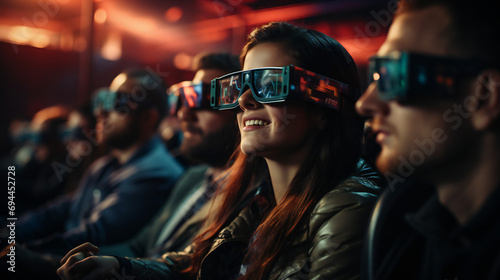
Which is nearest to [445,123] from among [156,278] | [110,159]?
[156,278]

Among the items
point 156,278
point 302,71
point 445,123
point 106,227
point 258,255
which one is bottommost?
point 106,227

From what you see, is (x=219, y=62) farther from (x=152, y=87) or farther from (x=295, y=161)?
(x=152, y=87)

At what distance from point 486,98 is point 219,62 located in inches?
49.6

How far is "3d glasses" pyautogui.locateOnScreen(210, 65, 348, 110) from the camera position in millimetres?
993

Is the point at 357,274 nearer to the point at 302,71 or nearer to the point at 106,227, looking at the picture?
the point at 302,71

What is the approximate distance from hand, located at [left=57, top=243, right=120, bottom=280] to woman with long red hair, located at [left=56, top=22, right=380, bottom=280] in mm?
→ 70

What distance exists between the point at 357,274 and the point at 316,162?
32cm

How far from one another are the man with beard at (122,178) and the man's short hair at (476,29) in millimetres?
1897

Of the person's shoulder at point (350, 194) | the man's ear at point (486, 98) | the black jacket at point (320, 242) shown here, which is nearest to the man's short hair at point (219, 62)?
the black jacket at point (320, 242)

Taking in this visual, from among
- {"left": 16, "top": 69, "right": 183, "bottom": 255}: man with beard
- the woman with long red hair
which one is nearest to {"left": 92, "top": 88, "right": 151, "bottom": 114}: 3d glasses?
{"left": 16, "top": 69, "right": 183, "bottom": 255}: man with beard

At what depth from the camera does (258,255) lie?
1.02m

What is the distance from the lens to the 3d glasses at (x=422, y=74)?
2.13ft

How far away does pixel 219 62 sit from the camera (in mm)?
1750

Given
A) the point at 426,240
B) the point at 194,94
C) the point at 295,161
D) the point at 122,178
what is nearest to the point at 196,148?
the point at 194,94
